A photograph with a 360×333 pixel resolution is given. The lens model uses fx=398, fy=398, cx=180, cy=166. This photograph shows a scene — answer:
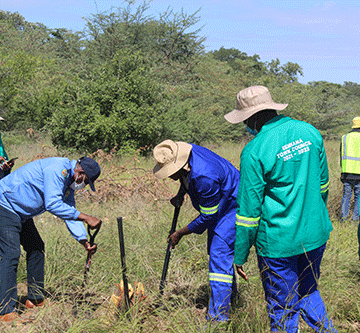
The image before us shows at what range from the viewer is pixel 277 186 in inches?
104

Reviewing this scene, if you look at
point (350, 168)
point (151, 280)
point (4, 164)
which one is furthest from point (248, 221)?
point (350, 168)

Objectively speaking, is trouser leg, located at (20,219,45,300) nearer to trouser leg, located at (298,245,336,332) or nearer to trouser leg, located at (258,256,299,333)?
trouser leg, located at (258,256,299,333)

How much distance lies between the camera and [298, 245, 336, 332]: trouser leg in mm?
2811

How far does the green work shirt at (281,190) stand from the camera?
259 cm

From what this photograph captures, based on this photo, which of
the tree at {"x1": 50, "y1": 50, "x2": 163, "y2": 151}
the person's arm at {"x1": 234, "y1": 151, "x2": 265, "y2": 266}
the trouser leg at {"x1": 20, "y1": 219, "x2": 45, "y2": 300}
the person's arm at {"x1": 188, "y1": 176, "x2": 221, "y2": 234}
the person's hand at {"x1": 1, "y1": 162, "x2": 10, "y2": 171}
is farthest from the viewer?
the tree at {"x1": 50, "y1": 50, "x2": 163, "y2": 151}

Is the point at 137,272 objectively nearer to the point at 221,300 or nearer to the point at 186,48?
the point at 221,300

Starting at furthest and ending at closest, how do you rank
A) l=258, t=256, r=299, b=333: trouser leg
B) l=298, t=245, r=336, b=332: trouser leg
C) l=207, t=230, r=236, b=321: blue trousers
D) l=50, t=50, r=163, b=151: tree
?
l=50, t=50, r=163, b=151: tree
l=207, t=230, r=236, b=321: blue trousers
l=298, t=245, r=336, b=332: trouser leg
l=258, t=256, r=299, b=333: trouser leg

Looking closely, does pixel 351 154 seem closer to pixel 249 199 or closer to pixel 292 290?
pixel 292 290

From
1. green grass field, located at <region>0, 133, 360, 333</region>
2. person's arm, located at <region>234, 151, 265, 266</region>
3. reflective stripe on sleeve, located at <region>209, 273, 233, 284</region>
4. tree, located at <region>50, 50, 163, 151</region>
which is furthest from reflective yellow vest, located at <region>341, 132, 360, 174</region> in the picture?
tree, located at <region>50, 50, 163, 151</region>

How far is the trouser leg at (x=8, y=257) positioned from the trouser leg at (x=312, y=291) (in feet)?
8.23

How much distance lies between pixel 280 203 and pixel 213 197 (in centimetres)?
67

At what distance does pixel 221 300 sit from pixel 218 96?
56.8 feet

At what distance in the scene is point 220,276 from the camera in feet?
10.9

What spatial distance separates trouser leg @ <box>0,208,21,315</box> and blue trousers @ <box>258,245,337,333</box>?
2273 mm
